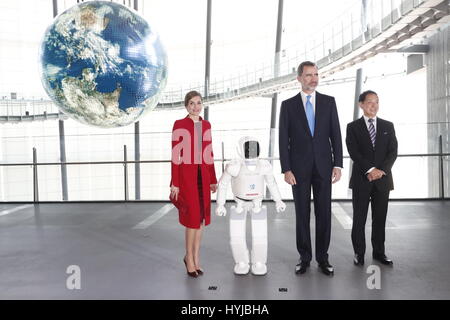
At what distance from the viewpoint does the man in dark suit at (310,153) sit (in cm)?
256

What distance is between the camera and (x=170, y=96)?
1002 centimetres

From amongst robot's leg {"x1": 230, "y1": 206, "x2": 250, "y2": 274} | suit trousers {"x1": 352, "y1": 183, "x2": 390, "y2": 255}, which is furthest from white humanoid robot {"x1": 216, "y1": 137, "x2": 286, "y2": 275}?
suit trousers {"x1": 352, "y1": 183, "x2": 390, "y2": 255}

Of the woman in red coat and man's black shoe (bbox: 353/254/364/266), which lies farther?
man's black shoe (bbox: 353/254/364/266)

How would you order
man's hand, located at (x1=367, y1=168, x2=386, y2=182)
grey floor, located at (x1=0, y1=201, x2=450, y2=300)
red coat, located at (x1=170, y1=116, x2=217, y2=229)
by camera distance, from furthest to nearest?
man's hand, located at (x1=367, y1=168, x2=386, y2=182)
red coat, located at (x1=170, y1=116, x2=217, y2=229)
grey floor, located at (x1=0, y1=201, x2=450, y2=300)

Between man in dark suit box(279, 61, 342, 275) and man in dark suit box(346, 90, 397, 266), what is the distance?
10.1 inches

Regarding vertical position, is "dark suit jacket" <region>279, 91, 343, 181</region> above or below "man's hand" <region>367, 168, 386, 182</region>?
above

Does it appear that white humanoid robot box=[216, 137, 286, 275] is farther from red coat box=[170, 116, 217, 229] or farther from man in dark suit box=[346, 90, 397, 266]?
man in dark suit box=[346, 90, 397, 266]

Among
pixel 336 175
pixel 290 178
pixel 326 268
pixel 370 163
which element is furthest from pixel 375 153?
pixel 326 268

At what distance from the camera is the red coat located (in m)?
2.54

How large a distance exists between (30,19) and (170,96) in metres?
3.87

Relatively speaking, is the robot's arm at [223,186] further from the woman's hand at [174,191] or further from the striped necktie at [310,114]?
the striped necktie at [310,114]

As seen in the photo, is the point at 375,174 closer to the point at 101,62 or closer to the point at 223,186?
the point at 223,186
